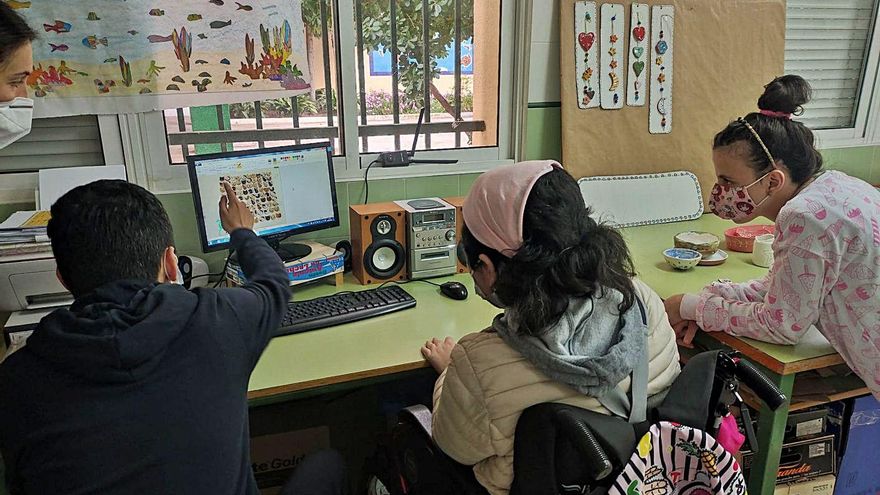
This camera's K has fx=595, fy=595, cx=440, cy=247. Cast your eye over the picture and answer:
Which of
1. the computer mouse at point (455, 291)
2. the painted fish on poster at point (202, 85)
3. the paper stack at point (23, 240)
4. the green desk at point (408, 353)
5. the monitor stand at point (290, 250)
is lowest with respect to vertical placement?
the green desk at point (408, 353)

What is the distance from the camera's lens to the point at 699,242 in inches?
79.7

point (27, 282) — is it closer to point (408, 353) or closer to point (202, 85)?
point (202, 85)

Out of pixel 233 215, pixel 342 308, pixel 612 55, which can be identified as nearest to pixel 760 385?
pixel 342 308

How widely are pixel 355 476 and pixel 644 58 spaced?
6.43 ft

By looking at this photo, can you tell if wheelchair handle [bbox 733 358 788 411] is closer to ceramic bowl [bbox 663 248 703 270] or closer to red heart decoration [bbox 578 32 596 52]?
ceramic bowl [bbox 663 248 703 270]

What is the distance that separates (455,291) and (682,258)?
748mm

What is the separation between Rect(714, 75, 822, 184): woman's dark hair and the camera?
4.76ft

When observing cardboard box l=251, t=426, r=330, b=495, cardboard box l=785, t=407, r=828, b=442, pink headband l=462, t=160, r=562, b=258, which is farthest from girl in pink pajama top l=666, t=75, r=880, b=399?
cardboard box l=251, t=426, r=330, b=495

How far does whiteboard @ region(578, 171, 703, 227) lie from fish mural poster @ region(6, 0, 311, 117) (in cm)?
123

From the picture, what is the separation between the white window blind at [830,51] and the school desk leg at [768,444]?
195cm

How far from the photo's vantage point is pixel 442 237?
1939 millimetres

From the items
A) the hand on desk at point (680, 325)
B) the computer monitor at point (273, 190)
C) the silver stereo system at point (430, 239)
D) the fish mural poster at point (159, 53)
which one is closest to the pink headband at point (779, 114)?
the hand on desk at point (680, 325)

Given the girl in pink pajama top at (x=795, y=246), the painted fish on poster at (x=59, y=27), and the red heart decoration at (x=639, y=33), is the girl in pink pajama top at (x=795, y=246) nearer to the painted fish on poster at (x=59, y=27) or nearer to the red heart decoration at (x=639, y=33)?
the red heart decoration at (x=639, y=33)

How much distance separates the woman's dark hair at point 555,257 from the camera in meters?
0.98
